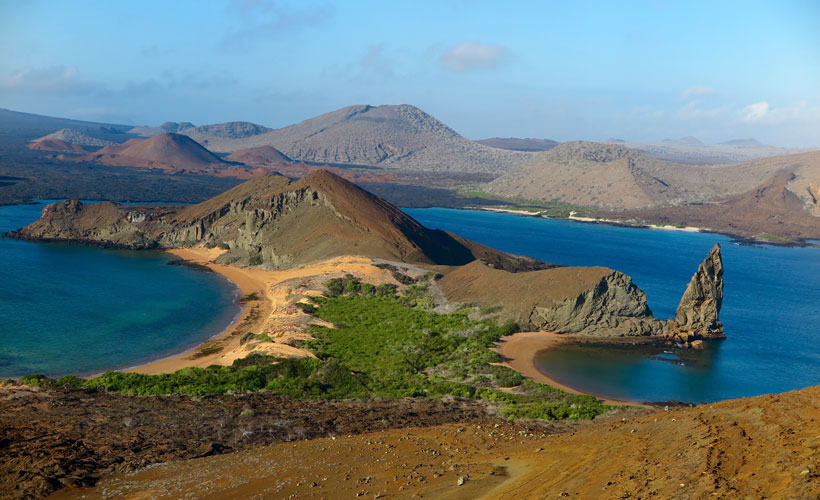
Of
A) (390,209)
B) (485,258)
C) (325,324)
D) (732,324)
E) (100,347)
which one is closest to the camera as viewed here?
(100,347)

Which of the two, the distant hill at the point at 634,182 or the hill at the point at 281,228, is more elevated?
the distant hill at the point at 634,182

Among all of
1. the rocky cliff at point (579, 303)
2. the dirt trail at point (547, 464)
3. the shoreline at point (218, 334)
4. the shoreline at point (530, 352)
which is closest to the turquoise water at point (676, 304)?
the shoreline at point (530, 352)

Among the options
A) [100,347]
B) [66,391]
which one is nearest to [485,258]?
[100,347]

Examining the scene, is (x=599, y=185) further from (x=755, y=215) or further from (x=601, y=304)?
(x=601, y=304)

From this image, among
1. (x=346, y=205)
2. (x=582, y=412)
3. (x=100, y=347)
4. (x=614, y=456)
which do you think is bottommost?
(x=100, y=347)

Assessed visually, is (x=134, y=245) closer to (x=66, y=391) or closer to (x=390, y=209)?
(x=390, y=209)

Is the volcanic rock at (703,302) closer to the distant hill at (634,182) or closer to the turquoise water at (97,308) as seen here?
the turquoise water at (97,308)
